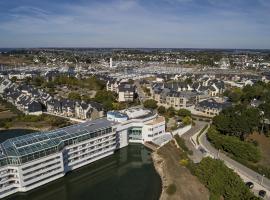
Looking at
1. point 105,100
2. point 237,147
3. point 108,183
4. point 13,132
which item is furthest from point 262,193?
point 105,100

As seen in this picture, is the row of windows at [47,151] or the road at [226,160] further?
the road at [226,160]

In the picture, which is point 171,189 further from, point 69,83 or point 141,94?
point 69,83

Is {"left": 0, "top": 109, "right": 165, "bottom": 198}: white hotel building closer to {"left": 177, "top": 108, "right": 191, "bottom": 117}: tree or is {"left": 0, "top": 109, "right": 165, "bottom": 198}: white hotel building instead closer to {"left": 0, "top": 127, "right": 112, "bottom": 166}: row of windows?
{"left": 0, "top": 127, "right": 112, "bottom": 166}: row of windows

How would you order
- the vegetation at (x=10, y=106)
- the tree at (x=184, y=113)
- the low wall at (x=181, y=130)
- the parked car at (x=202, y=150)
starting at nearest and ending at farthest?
the parked car at (x=202, y=150), the low wall at (x=181, y=130), the tree at (x=184, y=113), the vegetation at (x=10, y=106)

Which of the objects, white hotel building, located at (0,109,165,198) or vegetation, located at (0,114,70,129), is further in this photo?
vegetation, located at (0,114,70,129)

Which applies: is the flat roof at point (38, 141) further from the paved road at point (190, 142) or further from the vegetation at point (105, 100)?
the vegetation at point (105, 100)

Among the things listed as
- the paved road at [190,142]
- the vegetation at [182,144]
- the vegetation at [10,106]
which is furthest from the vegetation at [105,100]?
the vegetation at [182,144]

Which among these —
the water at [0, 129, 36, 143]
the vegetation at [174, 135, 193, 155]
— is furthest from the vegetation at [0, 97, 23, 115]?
the vegetation at [174, 135, 193, 155]
